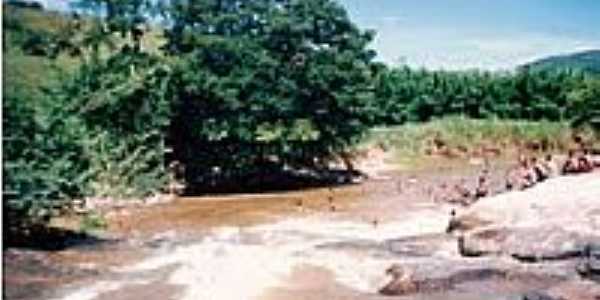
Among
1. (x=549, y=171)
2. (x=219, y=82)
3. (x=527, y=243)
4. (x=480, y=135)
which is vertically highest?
(x=219, y=82)

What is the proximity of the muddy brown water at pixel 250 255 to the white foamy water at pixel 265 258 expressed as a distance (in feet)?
0.05

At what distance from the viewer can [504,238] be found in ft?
41.4

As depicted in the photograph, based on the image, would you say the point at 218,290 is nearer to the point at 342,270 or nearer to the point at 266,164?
the point at 342,270

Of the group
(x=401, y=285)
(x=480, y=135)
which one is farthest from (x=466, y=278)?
(x=480, y=135)

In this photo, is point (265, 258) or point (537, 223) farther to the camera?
point (265, 258)

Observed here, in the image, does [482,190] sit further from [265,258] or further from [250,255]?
[265,258]

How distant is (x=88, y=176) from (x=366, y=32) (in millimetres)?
13436

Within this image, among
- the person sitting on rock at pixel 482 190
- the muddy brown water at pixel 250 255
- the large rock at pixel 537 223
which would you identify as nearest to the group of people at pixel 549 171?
the person sitting on rock at pixel 482 190

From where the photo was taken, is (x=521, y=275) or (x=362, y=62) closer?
(x=521, y=275)

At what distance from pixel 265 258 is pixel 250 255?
0.36 m

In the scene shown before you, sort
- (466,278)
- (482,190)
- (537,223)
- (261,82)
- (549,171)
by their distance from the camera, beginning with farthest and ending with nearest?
(261,82), (482,190), (549,171), (537,223), (466,278)

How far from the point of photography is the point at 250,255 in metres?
13.5

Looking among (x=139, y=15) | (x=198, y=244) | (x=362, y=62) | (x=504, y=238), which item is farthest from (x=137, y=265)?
(x=362, y=62)

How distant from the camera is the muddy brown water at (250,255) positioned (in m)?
11.1
